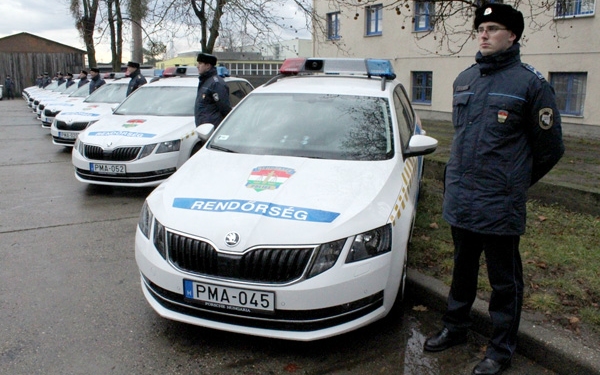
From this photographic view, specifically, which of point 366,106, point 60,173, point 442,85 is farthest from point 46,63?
point 366,106

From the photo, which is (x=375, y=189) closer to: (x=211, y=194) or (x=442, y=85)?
(x=211, y=194)

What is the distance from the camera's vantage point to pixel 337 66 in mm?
5992

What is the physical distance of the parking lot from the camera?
3213 mm

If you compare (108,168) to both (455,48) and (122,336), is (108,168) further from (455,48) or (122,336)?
(455,48)

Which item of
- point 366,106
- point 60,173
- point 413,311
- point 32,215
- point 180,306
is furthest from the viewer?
point 60,173

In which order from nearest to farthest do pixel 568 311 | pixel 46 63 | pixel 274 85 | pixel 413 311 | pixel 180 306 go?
pixel 180 306, pixel 568 311, pixel 413 311, pixel 274 85, pixel 46 63

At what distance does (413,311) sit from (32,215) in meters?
4.88

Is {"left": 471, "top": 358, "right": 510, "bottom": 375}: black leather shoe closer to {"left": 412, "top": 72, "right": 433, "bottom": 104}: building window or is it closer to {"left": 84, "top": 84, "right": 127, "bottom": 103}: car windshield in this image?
{"left": 84, "top": 84, "right": 127, "bottom": 103}: car windshield

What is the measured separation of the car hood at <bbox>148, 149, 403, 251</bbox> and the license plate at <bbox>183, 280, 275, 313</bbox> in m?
0.25

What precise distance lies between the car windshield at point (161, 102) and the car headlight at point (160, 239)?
5298mm

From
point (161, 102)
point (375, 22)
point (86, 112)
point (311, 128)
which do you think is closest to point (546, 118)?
point (311, 128)

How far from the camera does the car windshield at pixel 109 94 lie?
1238cm

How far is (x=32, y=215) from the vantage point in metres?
6.57

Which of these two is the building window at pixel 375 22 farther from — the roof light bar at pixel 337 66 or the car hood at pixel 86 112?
the roof light bar at pixel 337 66
